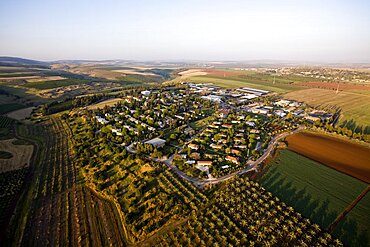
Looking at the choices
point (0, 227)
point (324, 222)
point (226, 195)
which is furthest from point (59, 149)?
point (324, 222)

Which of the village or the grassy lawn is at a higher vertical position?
the village

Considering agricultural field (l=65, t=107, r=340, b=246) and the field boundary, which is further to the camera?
the field boundary

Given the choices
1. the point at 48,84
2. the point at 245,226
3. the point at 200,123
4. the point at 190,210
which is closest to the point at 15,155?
the point at 190,210

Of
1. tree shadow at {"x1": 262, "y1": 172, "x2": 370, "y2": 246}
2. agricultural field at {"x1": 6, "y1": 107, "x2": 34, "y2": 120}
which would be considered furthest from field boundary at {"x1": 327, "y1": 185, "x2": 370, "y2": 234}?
agricultural field at {"x1": 6, "y1": 107, "x2": 34, "y2": 120}

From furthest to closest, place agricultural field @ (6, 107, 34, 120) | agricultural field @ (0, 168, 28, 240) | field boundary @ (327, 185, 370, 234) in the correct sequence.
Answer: agricultural field @ (6, 107, 34, 120), agricultural field @ (0, 168, 28, 240), field boundary @ (327, 185, 370, 234)

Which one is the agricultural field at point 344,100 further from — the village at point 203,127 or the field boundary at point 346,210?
the field boundary at point 346,210

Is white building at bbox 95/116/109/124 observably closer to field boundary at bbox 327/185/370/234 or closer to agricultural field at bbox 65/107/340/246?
agricultural field at bbox 65/107/340/246

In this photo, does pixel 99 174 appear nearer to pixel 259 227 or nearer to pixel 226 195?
pixel 226 195
